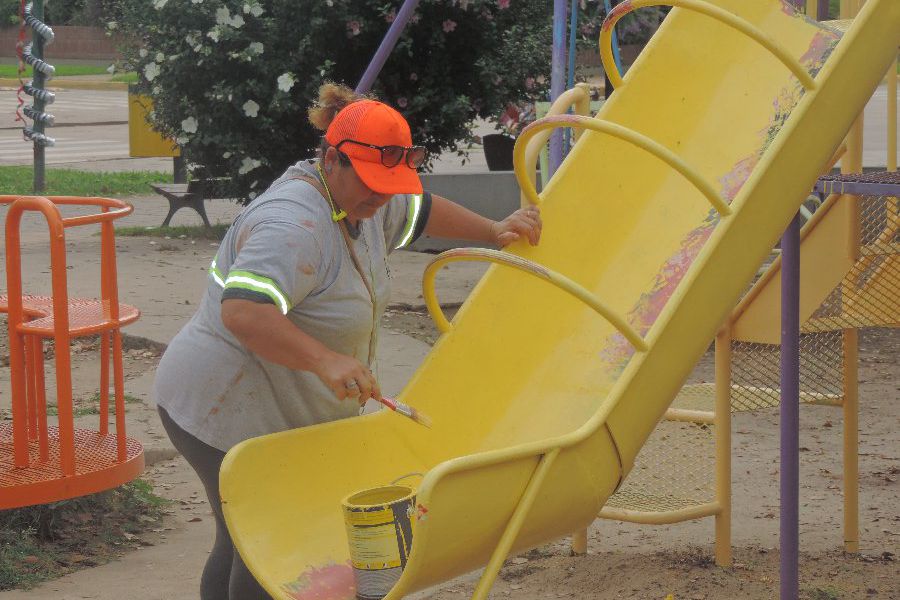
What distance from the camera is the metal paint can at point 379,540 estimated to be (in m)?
2.69

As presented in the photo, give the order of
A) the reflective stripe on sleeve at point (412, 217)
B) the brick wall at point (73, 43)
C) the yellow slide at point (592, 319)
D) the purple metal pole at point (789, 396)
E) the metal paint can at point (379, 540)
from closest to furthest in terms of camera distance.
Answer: the metal paint can at point (379, 540)
the yellow slide at point (592, 319)
the reflective stripe on sleeve at point (412, 217)
the purple metal pole at point (789, 396)
the brick wall at point (73, 43)

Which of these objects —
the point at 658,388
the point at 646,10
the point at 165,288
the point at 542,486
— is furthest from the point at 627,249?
the point at 646,10

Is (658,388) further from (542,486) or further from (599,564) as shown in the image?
(599,564)

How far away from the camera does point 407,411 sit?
3111 millimetres

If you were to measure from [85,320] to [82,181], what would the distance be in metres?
9.35

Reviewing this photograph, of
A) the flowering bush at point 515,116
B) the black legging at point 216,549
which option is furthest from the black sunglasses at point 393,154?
the flowering bush at point 515,116

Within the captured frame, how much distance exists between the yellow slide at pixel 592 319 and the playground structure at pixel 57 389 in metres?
1.33

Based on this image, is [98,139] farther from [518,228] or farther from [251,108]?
[518,228]

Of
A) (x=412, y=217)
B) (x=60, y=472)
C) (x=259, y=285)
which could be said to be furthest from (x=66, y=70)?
(x=259, y=285)

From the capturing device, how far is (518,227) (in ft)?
11.8

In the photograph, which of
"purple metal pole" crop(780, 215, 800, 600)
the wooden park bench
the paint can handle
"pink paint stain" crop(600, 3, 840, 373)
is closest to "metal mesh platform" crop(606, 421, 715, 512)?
"purple metal pole" crop(780, 215, 800, 600)

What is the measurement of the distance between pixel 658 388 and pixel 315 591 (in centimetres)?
90

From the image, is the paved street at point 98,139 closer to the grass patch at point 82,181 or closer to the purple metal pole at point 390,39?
the grass patch at point 82,181

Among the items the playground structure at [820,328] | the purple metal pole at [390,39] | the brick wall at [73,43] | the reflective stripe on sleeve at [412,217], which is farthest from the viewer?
the brick wall at [73,43]
